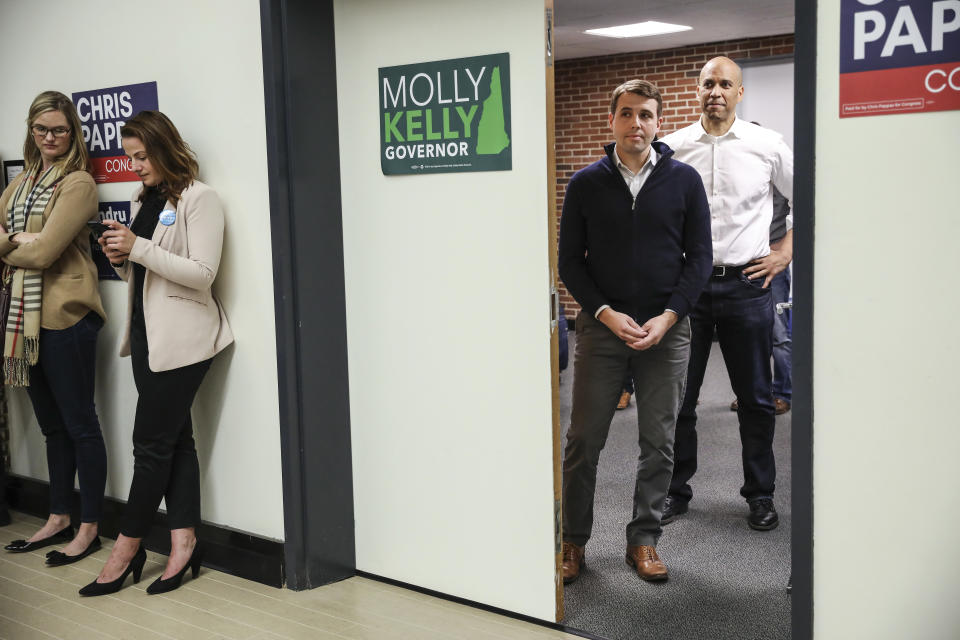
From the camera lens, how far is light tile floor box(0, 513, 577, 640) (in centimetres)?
306

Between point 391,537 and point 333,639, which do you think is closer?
point 333,639

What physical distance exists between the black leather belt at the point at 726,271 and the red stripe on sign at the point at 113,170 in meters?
2.30

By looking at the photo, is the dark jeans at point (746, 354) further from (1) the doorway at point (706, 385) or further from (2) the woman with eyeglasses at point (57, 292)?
(2) the woman with eyeglasses at point (57, 292)

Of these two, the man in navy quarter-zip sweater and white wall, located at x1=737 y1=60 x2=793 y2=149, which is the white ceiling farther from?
the man in navy quarter-zip sweater

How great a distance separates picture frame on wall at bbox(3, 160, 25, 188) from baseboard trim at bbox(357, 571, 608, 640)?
238cm

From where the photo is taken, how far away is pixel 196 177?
11.3 ft

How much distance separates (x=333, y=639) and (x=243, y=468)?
2.79 feet

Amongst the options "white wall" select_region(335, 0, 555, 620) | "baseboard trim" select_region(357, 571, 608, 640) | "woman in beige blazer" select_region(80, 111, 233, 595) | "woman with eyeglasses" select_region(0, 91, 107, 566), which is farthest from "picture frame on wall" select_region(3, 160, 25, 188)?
"baseboard trim" select_region(357, 571, 608, 640)

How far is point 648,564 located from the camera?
339 centimetres

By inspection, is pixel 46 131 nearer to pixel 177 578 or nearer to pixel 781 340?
pixel 177 578

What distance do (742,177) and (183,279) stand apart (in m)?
2.18

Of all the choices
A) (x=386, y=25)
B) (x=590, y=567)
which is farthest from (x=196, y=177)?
(x=590, y=567)

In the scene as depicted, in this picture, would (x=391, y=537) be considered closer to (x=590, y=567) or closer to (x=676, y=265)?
(x=590, y=567)

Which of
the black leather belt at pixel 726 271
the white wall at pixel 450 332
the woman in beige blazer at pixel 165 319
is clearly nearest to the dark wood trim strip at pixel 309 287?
the white wall at pixel 450 332
